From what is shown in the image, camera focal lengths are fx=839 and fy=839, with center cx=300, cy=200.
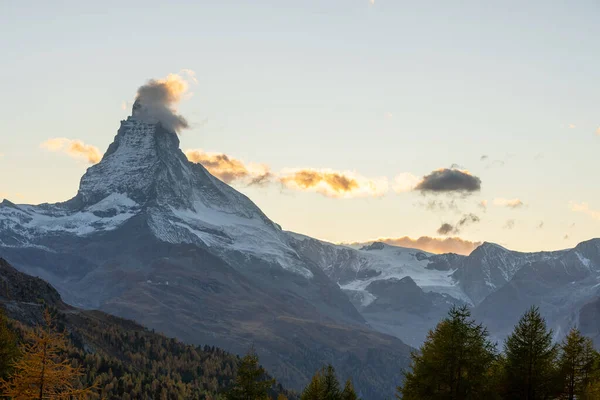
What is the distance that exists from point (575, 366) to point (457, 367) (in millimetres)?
10186

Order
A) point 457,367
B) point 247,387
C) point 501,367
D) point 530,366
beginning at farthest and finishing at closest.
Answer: point 247,387 < point 501,367 < point 530,366 < point 457,367

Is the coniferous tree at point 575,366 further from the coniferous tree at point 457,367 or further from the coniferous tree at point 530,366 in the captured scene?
the coniferous tree at point 457,367

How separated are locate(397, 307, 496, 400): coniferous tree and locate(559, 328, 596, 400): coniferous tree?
621cm

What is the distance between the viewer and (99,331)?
19675 cm

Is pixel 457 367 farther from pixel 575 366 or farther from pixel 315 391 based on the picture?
pixel 315 391

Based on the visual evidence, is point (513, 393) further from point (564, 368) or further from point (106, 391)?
point (106, 391)

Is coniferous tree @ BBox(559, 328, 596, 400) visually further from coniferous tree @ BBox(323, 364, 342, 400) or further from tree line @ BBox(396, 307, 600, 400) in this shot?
coniferous tree @ BBox(323, 364, 342, 400)

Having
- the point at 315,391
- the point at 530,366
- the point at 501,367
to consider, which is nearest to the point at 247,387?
the point at 315,391

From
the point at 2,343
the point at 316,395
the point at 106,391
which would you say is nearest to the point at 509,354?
the point at 316,395

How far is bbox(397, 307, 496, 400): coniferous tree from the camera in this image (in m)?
62.0

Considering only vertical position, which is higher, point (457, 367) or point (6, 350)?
point (457, 367)

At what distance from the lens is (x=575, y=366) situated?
216 ft

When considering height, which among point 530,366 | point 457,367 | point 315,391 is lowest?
point 315,391

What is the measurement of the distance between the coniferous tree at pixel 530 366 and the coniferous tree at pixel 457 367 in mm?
2141
